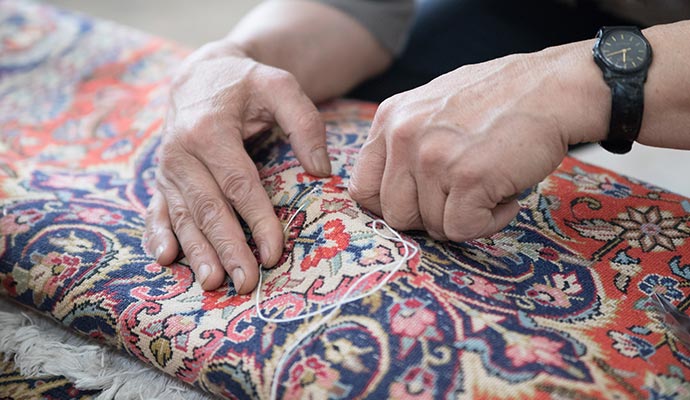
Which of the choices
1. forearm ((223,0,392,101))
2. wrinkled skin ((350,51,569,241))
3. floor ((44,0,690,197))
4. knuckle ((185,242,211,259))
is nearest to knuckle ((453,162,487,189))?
wrinkled skin ((350,51,569,241))

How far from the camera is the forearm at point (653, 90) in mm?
715

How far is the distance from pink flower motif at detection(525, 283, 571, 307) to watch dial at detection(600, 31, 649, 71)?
24 cm

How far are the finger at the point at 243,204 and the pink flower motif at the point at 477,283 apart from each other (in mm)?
206

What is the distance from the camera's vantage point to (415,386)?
0.64m

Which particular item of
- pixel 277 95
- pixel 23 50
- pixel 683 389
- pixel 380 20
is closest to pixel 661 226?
pixel 683 389

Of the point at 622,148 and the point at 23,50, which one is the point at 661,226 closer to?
the point at 622,148

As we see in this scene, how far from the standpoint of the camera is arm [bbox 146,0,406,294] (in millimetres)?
815

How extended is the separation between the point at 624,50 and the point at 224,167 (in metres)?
0.47

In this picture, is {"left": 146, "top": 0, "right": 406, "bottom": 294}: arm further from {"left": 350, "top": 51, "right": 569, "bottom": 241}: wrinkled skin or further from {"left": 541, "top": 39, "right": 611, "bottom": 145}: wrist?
{"left": 541, "top": 39, "right": 611, "bottom": 145}: wrist

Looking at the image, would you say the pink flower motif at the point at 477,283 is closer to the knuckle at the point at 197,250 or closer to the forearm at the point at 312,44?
the knuckle at the point at 197,250

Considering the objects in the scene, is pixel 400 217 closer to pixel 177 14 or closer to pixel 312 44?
pixel 312 44

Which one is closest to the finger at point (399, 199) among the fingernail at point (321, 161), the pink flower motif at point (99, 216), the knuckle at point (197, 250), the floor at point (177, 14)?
the fingernail at point (321, 161)

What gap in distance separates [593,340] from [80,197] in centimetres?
71

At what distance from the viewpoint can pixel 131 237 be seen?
3.00ft
